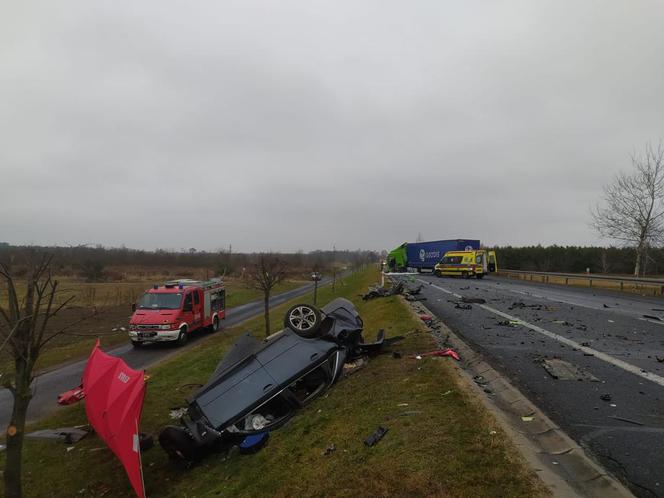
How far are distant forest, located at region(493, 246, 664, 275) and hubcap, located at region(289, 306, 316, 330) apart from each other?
164 feet

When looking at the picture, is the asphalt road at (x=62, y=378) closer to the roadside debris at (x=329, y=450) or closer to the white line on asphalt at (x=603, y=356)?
the roadside debris at (x=329, y=450)

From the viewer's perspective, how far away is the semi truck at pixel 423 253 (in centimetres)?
3812

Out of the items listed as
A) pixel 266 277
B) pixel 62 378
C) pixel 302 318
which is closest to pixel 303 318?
pixel 302 318

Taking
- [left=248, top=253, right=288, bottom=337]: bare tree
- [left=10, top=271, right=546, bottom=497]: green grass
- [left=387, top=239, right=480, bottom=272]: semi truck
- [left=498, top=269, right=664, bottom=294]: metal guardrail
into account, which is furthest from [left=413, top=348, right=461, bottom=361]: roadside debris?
[left=387, top=239, right=480, bottom=272]: semi truck

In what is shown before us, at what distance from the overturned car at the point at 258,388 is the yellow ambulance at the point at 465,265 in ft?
89.8

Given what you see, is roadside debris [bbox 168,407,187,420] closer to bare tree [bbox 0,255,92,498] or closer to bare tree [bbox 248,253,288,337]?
bare tree [bbox 0,255,92,498]

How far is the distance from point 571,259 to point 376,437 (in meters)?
58.4

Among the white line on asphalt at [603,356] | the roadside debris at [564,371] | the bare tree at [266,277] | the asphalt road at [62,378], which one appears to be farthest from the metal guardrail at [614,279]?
Answer: the asphalt road at [62,378]

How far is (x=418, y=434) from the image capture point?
409cm

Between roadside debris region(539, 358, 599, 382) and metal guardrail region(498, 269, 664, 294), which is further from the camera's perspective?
metal guardrail region(498, 269, 664, 294)

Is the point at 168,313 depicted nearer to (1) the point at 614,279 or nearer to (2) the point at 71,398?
(2) the point at 71,398

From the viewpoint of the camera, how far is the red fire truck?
15.8 m

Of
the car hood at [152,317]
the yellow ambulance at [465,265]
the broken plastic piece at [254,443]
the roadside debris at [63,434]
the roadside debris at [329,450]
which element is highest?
the yellow ambulance at [465,265]

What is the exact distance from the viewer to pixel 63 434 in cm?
746
